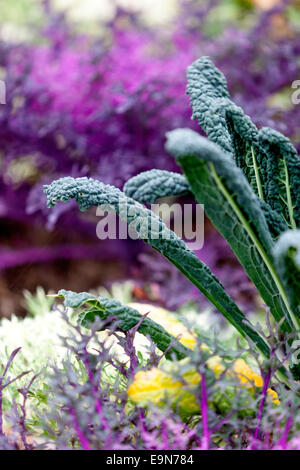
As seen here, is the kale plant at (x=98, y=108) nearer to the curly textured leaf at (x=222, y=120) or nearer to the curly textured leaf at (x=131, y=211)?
the curly textured leaf at (x=222, y=120)

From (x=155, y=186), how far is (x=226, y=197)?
0.33 feet

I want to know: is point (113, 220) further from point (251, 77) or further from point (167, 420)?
point (167, 420)

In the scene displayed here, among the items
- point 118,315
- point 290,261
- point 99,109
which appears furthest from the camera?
point 99,109

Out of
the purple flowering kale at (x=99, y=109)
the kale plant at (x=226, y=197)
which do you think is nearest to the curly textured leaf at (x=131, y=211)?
the kale plant at (x=226, y=197)

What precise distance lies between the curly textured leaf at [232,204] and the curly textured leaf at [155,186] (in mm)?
54

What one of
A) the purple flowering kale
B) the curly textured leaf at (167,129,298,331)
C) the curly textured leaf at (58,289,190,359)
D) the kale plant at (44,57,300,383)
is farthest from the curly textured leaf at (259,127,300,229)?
the purple flowering kale

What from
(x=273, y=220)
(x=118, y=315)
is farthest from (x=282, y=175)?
(x=118, y=315)

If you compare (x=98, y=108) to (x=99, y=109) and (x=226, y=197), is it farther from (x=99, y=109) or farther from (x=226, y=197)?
(x=226, y=197)

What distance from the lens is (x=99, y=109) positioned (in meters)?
1.56

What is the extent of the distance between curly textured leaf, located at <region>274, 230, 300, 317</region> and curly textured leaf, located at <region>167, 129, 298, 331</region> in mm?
54

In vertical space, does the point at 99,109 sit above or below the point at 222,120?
above

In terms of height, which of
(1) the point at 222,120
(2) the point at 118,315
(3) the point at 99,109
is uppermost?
(3) the point at 99,109

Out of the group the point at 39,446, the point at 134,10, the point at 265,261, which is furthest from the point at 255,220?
the point at 134,10

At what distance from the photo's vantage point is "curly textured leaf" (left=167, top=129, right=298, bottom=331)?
21.5 inches
